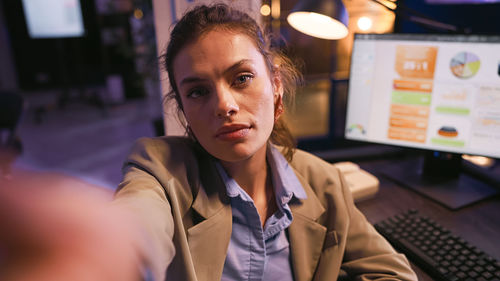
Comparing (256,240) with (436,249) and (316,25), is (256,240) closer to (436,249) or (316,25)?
(436,249)

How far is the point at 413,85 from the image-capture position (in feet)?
3.82

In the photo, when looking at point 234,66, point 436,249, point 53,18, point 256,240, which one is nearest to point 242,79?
point 234,66

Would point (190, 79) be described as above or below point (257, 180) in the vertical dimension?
above

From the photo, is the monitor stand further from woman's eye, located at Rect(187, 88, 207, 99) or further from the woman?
woman's eye, located at Rect(187, 88, 207, 99)

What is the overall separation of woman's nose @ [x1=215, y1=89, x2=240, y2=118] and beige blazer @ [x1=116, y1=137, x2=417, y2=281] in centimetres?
15

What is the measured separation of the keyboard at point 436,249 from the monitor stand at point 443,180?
21cm

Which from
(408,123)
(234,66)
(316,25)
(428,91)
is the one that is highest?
(316,25)

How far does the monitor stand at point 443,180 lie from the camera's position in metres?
1.16

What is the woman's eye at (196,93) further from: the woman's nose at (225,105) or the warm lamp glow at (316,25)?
the warm lamp glow at (316,25)

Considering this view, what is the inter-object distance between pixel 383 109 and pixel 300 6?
1.54ft

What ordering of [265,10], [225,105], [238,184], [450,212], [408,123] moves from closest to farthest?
[225,105] → [238,184] → [450,212] → [408,123] → [265,10]

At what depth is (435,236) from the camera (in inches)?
36.5

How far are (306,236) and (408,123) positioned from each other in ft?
2.01

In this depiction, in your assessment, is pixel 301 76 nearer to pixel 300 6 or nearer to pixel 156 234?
pixel 300 6
